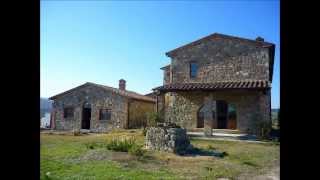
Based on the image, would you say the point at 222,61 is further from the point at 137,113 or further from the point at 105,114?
the point at 105,114

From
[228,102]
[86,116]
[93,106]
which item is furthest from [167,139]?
[86,116]

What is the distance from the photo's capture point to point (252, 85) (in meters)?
19.1

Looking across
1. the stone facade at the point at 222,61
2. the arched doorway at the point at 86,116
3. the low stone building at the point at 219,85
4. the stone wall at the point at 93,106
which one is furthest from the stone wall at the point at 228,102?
the arched doorway at the point at 86,116

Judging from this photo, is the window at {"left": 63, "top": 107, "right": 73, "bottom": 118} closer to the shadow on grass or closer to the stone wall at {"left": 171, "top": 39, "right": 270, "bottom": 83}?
the stone wall at {"left": 171, "top": 39, "right": 270, "bottom": 83}

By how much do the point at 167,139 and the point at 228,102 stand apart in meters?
8.98

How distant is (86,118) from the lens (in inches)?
1148

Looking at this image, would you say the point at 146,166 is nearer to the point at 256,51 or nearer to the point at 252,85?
the point at 252,85

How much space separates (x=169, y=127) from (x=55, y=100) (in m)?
19.1

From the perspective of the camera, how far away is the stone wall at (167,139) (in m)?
13.3

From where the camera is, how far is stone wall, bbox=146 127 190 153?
524 inches

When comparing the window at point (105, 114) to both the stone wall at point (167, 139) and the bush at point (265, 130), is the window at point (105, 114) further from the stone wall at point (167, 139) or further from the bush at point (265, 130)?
the stone wall at point (167, 139)

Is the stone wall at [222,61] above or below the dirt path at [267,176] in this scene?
above

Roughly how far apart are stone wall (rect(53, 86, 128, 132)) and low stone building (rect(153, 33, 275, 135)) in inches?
221
